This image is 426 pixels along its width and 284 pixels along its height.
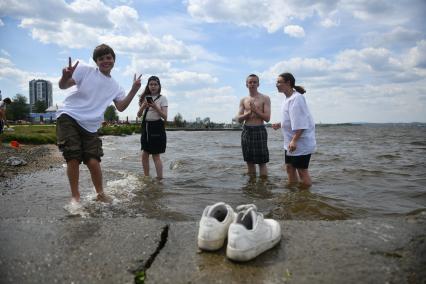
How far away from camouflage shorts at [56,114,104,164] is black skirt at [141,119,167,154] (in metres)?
2.05

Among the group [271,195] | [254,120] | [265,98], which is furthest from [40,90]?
[271,195]

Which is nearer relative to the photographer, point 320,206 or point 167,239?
point 167,239

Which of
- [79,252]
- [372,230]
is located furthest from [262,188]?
[79,252]

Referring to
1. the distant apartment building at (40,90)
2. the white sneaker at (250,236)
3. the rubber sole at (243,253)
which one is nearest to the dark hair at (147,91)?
the white sneaker at (250,236)

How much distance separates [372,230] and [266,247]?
1047mm

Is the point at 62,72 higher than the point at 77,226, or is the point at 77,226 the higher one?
the point at 62,72

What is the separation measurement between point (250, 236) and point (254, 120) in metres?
4.42

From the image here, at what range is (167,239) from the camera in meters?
2.82

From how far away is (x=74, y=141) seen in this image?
13.9ft

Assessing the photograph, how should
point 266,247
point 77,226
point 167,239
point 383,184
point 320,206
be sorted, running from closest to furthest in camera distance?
point 266,247, point 167,239, point 77,226, point 320,206, point 383,184

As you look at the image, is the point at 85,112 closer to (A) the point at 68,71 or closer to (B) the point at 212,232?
(A) the point at 68,71

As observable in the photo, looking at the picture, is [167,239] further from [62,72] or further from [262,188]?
[262,188]

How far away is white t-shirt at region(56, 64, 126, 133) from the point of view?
4316 mm

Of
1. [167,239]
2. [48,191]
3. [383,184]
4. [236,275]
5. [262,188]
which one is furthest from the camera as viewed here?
[383,184]
